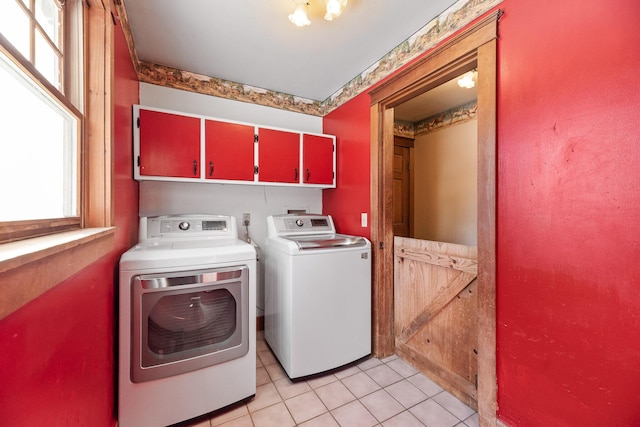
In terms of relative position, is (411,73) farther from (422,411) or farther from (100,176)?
(422,411)

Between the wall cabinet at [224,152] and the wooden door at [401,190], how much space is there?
4.51 ft

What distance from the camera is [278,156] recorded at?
2426 mm

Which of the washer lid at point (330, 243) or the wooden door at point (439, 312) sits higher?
Answer: the washer lid at point (330, 243)

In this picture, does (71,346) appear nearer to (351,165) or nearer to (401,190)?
(351,165)

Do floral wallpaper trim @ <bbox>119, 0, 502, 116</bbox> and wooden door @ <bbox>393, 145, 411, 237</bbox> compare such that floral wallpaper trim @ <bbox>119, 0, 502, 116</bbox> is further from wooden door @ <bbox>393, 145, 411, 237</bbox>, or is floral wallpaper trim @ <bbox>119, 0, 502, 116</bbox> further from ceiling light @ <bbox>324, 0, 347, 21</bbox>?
wooden door @ <bbox>393, 145, 411, 237</bbox>

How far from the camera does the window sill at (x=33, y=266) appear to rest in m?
0.45

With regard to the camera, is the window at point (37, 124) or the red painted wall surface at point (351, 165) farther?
the red painted wall surface at point (351, 165)

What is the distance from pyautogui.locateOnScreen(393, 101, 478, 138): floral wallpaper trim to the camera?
309 centimetres

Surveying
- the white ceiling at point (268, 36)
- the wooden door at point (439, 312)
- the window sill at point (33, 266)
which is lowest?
the wooden door at point (439, 312)

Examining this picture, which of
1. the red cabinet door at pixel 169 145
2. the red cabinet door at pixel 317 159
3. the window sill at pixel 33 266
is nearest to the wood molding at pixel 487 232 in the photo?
the red cabinet door at pixel 317 159

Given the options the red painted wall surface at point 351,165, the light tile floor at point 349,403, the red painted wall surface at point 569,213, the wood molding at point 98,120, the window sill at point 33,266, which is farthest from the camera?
the red painted wall surface at point 351,165

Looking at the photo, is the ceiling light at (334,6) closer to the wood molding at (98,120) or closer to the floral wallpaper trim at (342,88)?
the floral wallpaper trim at (342,88)

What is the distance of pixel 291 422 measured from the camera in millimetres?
1523

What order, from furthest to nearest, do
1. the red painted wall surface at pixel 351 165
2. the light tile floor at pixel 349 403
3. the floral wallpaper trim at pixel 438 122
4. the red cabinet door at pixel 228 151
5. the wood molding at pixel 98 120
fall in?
1. the floral wallpaper trim at pixel 438 122
2. the red painted wall surface at pixel 351 165
3. the red cabinet door at pixel 228 151
4. the light tile floor at pixel 349 403
5. the wood molding at pixel 98 120
